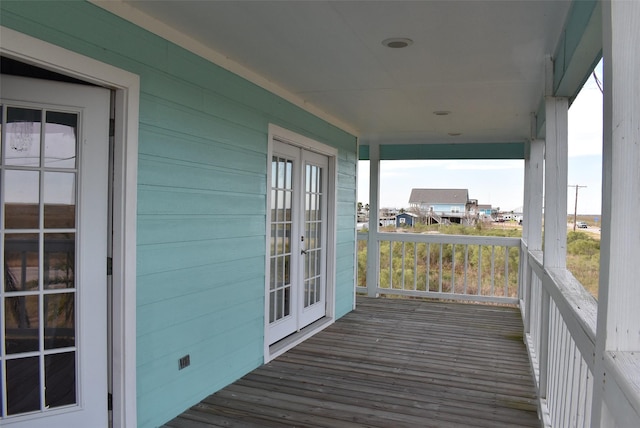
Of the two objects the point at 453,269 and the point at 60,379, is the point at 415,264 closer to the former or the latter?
the point at 453,269

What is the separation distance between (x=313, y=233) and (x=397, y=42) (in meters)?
2.67

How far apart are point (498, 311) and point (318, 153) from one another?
10.8 ft

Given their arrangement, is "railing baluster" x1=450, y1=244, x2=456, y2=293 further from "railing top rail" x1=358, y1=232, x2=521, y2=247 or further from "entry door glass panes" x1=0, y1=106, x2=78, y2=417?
"entry door glass panes" x1=0, y1=106, x2=78, y2=417

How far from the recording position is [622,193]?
46.6 inches

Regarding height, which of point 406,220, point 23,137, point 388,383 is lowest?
point 388,383

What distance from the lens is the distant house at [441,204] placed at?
7.87 m

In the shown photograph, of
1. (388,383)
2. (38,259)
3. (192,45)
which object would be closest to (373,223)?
(388,383)

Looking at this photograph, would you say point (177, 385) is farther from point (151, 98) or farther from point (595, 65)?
point (595, 65)

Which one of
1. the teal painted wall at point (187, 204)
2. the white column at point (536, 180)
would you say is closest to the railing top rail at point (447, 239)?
the white column at point (536, 180)

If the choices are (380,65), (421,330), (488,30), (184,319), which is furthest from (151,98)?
(421,330)

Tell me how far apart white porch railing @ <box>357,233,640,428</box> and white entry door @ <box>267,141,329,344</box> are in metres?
2.07

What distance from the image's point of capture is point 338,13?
2.47 metres

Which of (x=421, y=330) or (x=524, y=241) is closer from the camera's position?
(x=421, y=330)

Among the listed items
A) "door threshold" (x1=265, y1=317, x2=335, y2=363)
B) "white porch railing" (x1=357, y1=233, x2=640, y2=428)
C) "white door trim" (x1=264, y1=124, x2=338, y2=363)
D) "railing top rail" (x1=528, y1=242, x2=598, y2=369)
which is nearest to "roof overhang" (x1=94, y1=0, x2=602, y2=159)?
"white door trim" (x1=264, y1=124, x2=338, y2=363)
